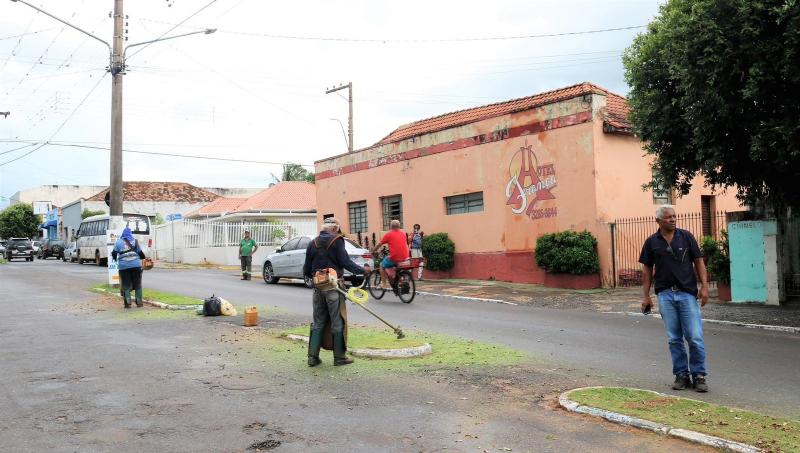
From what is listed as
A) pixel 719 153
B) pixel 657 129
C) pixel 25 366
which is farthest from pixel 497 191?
pixel 25 366

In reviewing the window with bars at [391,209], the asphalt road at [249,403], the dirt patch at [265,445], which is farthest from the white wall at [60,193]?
the dirt patch at [265,445]

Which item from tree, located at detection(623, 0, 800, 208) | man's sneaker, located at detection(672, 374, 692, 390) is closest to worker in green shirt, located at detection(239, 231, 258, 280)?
tree, located at detection(623, 0, 800, 208)

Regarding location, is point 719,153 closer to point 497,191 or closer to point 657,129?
point 657,129

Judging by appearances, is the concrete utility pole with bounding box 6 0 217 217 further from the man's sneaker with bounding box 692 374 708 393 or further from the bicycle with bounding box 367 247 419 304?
the man's sneaker with bounding box 692 374 708 393

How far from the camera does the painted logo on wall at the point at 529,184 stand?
1875 centimetres

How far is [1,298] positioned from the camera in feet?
54.8

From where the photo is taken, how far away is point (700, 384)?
21.4 ft

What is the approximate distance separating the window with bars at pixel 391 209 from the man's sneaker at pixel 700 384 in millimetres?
17485

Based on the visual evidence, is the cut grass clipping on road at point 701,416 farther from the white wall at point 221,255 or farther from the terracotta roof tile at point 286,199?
the terracotta roof tile at point 286,199

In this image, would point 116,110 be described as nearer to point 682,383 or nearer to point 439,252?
point 439,252

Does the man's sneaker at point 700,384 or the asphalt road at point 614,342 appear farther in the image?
the asphalt road at point 614,342

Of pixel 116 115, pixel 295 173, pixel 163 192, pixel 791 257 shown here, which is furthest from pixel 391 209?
pixel 295 173

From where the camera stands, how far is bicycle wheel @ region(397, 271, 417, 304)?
15039 millimetres

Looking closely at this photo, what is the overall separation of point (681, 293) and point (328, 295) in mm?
3857
